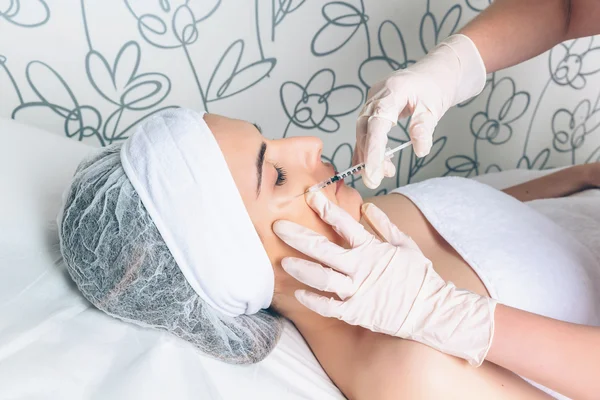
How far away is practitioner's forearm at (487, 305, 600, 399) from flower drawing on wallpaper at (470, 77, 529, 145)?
42.4 inches

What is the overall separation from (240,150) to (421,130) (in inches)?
14.5

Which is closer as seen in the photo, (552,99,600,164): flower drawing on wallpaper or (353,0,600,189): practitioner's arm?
(353,0,600,189): practitioner's arm

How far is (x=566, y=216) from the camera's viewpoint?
1.42m

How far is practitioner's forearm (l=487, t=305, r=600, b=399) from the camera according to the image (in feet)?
2.99

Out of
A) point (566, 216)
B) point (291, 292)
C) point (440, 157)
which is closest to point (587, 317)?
point (566, 216)

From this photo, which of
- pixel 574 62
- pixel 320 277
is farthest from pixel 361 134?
pixel 574 62

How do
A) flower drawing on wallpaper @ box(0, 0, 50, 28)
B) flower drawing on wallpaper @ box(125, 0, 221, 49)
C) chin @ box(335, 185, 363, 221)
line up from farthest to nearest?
flower drawing on wallpaper @ box(125, 0, 221, 49)
flower drawing on wallpaper @ box(0, 0, 50, 28)
chin @ box(335, 185, 363, 221)

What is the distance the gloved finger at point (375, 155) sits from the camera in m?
1.05

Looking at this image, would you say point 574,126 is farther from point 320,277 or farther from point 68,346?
point 68,346

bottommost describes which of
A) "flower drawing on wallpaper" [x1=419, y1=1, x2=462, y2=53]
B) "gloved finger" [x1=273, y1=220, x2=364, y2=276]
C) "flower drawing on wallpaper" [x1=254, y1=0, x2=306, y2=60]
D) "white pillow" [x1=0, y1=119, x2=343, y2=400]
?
"white pillow" [x1=0, y1=119, x2=343, y2=400]

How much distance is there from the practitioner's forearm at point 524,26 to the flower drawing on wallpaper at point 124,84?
81cm

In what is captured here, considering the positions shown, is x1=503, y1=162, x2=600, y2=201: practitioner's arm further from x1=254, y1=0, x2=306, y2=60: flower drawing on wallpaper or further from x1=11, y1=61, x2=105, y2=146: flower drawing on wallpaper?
x1=11, y1=61, x2=105, y2=146: flower drawing on wallpaper

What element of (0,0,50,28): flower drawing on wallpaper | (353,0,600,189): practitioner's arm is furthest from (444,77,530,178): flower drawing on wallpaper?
(0,0,50,28): flower drawing on wallpaper

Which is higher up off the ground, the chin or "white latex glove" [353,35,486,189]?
"white latex glove" [353,35,486,189]
